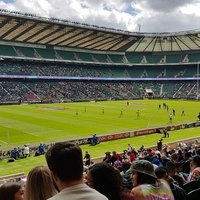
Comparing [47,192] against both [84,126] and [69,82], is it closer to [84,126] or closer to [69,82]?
[84,126]

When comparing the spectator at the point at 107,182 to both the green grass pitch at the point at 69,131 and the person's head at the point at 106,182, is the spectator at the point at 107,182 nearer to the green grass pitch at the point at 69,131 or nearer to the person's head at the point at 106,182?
the person's head at the point at 106,182

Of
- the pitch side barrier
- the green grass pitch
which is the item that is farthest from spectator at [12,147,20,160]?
the green grass pitch

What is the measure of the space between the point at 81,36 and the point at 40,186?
87.5m

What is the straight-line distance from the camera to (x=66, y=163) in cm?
293

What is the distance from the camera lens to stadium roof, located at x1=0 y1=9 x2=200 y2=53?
2825 inches

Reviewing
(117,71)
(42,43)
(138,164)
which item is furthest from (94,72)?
(138,164)

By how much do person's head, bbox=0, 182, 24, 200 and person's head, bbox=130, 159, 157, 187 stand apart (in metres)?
1.84

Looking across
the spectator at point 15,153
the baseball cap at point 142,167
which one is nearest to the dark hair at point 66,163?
the baseball cap at point 142,167

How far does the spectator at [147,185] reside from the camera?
14.2 feet

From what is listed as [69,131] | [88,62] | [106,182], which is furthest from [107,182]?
[88,62]

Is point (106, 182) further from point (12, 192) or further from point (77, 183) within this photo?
point (12, 192)

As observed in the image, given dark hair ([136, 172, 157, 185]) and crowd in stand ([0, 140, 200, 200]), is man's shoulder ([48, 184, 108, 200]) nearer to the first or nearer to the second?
crowd in stand ([0, 140, 200, 200])

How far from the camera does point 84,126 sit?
37375 mm

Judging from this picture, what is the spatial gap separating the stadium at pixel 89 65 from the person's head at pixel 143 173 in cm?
5723
